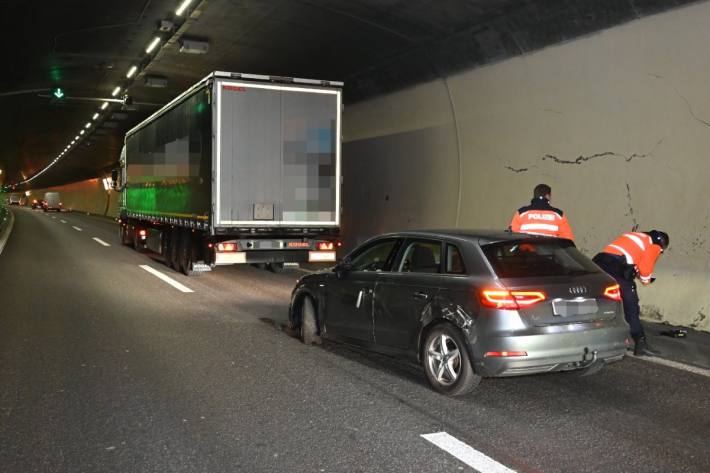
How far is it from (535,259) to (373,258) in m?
2.10

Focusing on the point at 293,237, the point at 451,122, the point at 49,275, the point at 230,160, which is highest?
the point at 451,122

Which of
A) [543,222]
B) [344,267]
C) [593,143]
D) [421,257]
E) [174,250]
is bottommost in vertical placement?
[174,250]

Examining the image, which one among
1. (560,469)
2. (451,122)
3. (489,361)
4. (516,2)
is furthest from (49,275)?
(560,469)

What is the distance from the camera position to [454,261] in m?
5.71

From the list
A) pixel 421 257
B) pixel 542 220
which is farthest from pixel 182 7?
pixel 421 257

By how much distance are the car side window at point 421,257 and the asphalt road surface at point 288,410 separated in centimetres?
99

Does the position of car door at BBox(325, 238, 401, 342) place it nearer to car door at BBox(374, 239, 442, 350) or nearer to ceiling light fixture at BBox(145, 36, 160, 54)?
car door at BBox(374, 239, 442, 350)

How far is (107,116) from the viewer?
2902 cm

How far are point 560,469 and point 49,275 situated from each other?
481 inches

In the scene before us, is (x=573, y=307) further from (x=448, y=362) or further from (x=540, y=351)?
(x=448, y=362)

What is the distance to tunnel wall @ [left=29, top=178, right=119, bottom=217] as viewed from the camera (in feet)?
182

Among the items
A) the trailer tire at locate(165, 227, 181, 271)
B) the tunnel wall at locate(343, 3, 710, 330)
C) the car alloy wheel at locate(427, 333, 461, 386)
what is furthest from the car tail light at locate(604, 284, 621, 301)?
the trailer tire at locate(165, 227, 181, 271)

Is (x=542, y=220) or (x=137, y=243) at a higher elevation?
(x=542, y=220)

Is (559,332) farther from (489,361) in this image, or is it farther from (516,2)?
(516,2)
